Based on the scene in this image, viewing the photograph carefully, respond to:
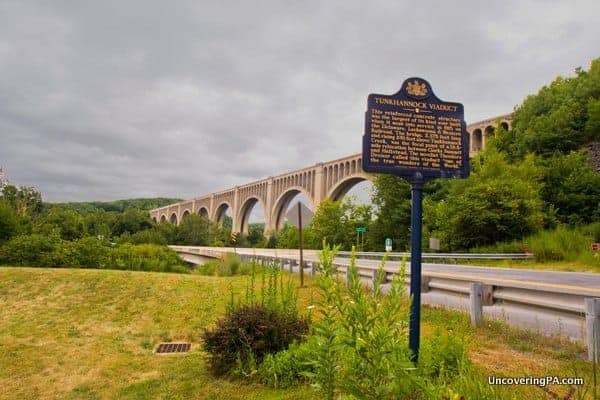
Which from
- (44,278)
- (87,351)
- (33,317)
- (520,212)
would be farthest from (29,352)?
(520,212)

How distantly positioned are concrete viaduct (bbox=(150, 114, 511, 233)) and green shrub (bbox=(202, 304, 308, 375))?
3915 cm

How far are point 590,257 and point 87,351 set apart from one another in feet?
57.7

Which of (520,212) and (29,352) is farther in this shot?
(520,212)

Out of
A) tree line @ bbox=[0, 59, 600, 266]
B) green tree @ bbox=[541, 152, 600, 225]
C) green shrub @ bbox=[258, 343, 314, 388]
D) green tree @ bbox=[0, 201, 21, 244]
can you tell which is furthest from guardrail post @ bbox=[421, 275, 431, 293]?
green tree @ bbox=[0, 201, 21, 244]

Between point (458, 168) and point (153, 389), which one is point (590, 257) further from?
point (153, 389)

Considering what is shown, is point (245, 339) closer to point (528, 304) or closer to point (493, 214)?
point (528, 304)

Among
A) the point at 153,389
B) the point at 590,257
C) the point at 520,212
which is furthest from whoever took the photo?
the point at 520,212

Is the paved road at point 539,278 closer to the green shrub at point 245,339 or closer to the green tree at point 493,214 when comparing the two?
the green shrub at point 245,339

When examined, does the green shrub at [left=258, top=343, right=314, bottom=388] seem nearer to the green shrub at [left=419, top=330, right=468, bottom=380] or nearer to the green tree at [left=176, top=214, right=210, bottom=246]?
the green shrub at [left=419, top=330, right=468, bottom=380]

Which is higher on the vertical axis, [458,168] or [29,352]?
[458,168]

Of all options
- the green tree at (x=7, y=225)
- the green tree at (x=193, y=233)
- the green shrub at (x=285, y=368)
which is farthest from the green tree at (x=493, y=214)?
the green tree at (x=193, y=233)

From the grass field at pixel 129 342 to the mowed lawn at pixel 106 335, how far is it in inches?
0.6

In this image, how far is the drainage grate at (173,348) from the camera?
241 inches

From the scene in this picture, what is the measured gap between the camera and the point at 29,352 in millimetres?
6039
